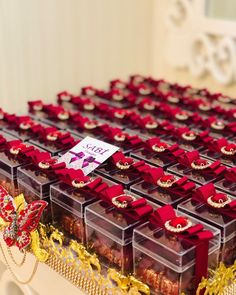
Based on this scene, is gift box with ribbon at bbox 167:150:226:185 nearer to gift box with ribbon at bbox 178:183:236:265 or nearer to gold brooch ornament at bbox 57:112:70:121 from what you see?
gift box with ribbon at bbox 178:183:236:265

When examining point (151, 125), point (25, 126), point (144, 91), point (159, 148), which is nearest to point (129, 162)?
point (159, 148)

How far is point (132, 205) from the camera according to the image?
915mm

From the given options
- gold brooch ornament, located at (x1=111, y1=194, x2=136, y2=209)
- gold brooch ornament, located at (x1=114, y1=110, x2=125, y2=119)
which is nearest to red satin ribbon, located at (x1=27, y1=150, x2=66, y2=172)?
gold brooch ornament, located at (x1=111, y1=194, x2=136, y2=209)

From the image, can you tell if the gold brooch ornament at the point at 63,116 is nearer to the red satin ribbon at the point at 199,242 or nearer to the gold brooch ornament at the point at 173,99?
the gold brooch ornament at the point at 173,99

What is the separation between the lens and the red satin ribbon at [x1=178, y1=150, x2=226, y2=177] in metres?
1.08

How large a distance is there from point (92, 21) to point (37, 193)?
1.01 meters

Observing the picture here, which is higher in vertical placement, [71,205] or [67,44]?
[67,44]

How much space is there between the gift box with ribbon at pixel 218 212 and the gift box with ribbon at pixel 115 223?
93 mm

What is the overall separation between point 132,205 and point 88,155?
0.88 feet

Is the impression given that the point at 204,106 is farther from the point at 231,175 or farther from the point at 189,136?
the point at 231,175

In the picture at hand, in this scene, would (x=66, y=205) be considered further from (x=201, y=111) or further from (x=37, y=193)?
(x=201, y=111)

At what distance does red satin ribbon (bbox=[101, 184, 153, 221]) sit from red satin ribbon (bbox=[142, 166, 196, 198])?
0.30ft

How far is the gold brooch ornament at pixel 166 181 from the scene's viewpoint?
1.00 meters

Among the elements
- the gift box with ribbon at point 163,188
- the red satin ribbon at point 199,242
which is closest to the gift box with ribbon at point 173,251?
the red satin ribbon at point 199,242
